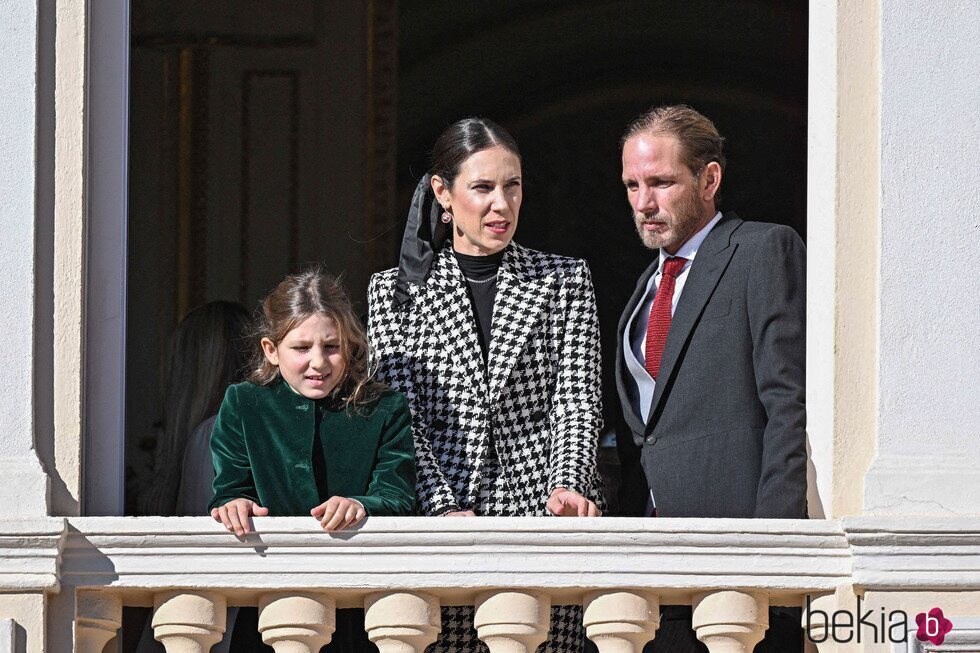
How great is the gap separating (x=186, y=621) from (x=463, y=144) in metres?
1.43

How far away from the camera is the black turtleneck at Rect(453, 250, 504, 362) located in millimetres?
4543

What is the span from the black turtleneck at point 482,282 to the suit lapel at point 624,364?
348mm

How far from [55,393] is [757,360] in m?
1.64

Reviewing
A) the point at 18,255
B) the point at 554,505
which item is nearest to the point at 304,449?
the point at 554,505

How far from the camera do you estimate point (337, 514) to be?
391 cm

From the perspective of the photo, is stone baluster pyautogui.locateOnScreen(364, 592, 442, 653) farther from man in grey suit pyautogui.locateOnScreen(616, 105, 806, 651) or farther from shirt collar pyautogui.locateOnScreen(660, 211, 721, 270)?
shirt collar pyautogui.locateOnScreen(660, 211, 721, 270)

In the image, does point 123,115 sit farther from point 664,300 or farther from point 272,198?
point 272,198

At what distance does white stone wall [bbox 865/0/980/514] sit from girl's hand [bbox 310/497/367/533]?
3.84ft

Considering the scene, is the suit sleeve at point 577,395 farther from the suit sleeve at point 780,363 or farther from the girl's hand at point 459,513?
the suit sleeve at point 780,363

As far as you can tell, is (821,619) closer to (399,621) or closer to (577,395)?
(577,395)

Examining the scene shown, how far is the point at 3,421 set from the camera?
404 centimetres

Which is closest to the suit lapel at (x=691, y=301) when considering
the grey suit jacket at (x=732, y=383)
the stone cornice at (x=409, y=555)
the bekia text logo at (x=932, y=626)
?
the grey suit jacket at (x=732, y=383)

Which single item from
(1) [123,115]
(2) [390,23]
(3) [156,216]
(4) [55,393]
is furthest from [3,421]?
(2) [390,23]

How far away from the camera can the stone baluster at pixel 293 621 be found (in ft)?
12.9
